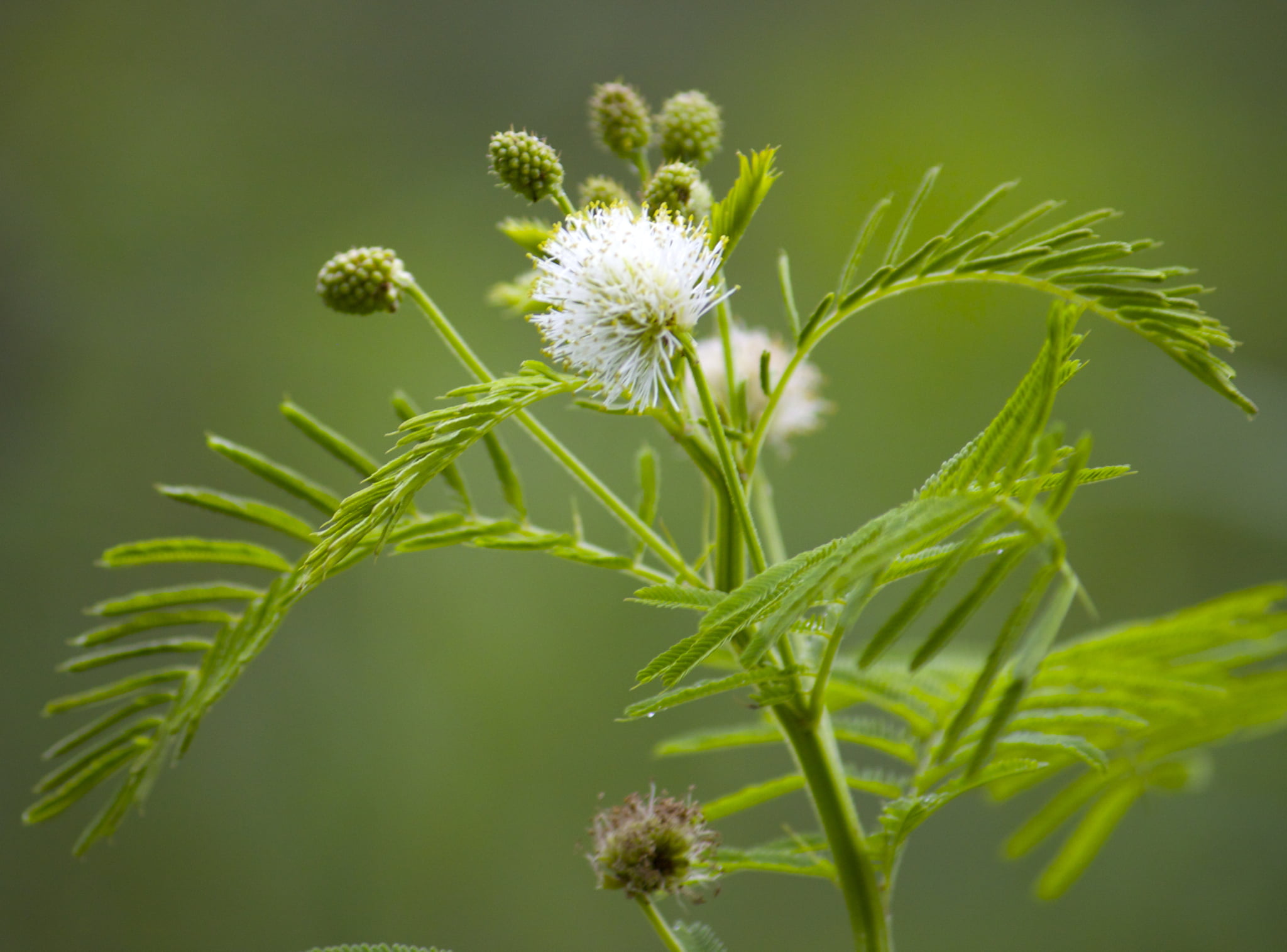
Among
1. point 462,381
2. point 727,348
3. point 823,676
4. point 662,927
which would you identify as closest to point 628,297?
point 727,348

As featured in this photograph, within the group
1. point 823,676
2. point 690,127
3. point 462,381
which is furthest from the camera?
point 462,381

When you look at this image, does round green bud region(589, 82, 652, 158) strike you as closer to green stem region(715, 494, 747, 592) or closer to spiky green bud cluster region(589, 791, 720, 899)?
green stem region(715, 494, 747, 592)

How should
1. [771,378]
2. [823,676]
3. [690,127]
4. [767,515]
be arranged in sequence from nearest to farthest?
[823,676] < [690,127] < [767,515] < [771,378]

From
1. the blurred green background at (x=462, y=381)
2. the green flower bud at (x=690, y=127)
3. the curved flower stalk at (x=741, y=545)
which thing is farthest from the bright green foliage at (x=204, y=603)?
the blurred green background at (x=462, y=381)

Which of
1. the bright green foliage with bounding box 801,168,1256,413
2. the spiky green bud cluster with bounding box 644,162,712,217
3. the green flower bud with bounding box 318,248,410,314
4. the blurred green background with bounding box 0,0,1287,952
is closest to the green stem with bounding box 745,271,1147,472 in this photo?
the bright green foliage with bounding box 801,168,1256,413

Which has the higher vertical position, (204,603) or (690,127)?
(690,127)

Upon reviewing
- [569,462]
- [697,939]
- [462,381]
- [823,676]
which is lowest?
[697,939]

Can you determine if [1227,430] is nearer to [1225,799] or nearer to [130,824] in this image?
[1225,799]

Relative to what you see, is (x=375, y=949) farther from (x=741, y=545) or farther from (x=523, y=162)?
(x=523, y=162)
